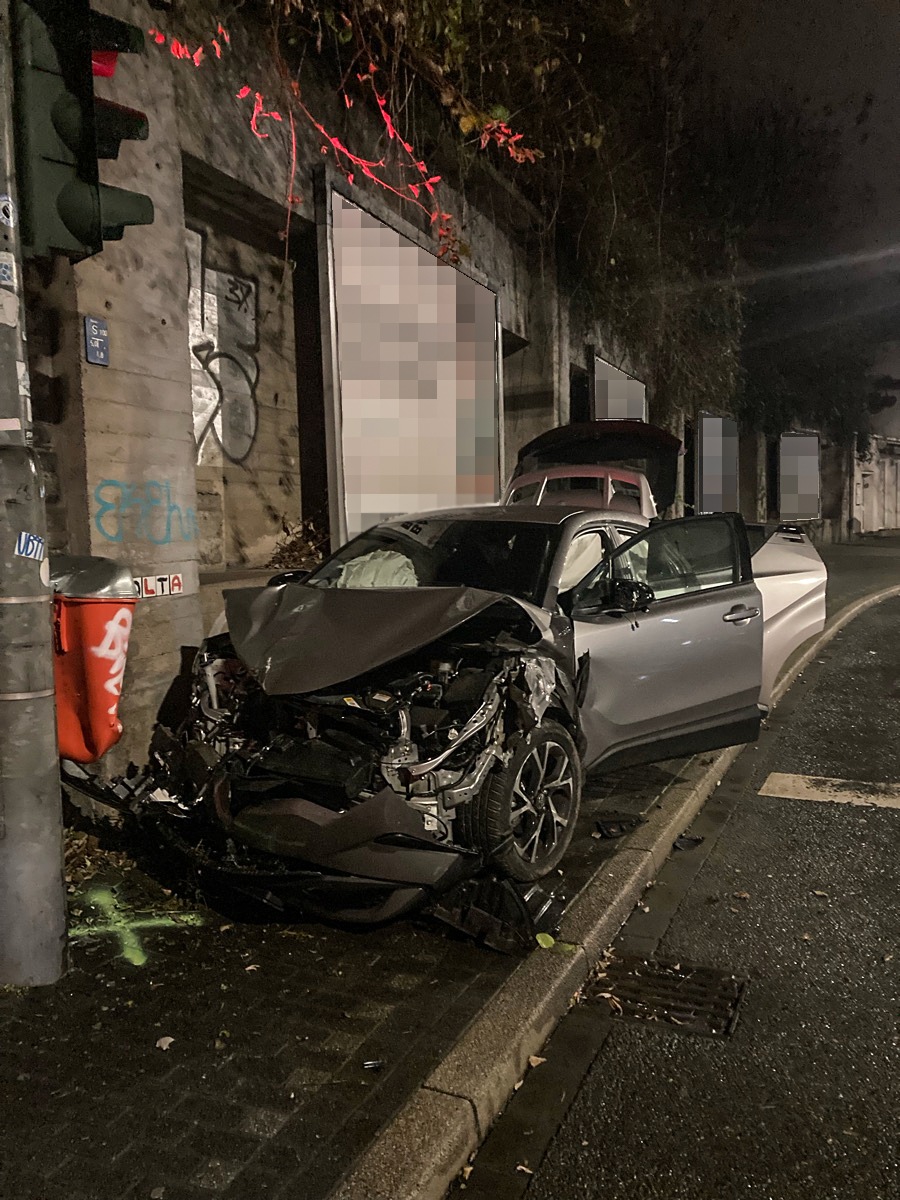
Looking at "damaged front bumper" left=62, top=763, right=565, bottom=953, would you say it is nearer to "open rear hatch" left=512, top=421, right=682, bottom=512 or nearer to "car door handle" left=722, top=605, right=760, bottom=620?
"car door handle" left=722, top=605, right=760, bottom=620

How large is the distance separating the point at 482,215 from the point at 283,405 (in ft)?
14.5

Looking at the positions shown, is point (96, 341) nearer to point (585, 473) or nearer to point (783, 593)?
point (783, 593)

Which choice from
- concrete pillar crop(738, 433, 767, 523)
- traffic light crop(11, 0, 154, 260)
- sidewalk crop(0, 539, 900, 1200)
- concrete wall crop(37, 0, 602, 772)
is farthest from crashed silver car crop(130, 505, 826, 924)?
concrete pillar crop(738, 433, 767, 523)

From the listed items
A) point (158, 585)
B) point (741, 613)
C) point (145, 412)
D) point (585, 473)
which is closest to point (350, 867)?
point (158, 585)

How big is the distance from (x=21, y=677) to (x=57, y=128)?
1.90 metres

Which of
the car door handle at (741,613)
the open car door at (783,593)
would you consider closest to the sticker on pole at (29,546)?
the car door handle at (741,613)

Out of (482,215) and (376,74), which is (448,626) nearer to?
(376,74)

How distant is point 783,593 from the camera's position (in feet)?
22.1

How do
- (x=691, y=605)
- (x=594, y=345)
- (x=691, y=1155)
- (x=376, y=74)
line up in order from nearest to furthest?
(x=691, y=1155)
(x=691, y=605)
(x=376, y=74)
(x=594, y=345)

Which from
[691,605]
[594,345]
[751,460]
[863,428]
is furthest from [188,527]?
[863,428]

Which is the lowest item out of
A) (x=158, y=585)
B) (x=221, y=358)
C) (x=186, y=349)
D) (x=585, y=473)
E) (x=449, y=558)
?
(x=158, y=585)

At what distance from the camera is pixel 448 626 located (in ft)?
12.6

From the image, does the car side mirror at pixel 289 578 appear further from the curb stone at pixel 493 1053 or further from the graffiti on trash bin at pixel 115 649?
the curb stone at pixel 493 1053

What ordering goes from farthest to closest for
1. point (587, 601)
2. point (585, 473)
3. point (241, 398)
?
point (585, 473) < point (241, 398) < point (587, 601)
